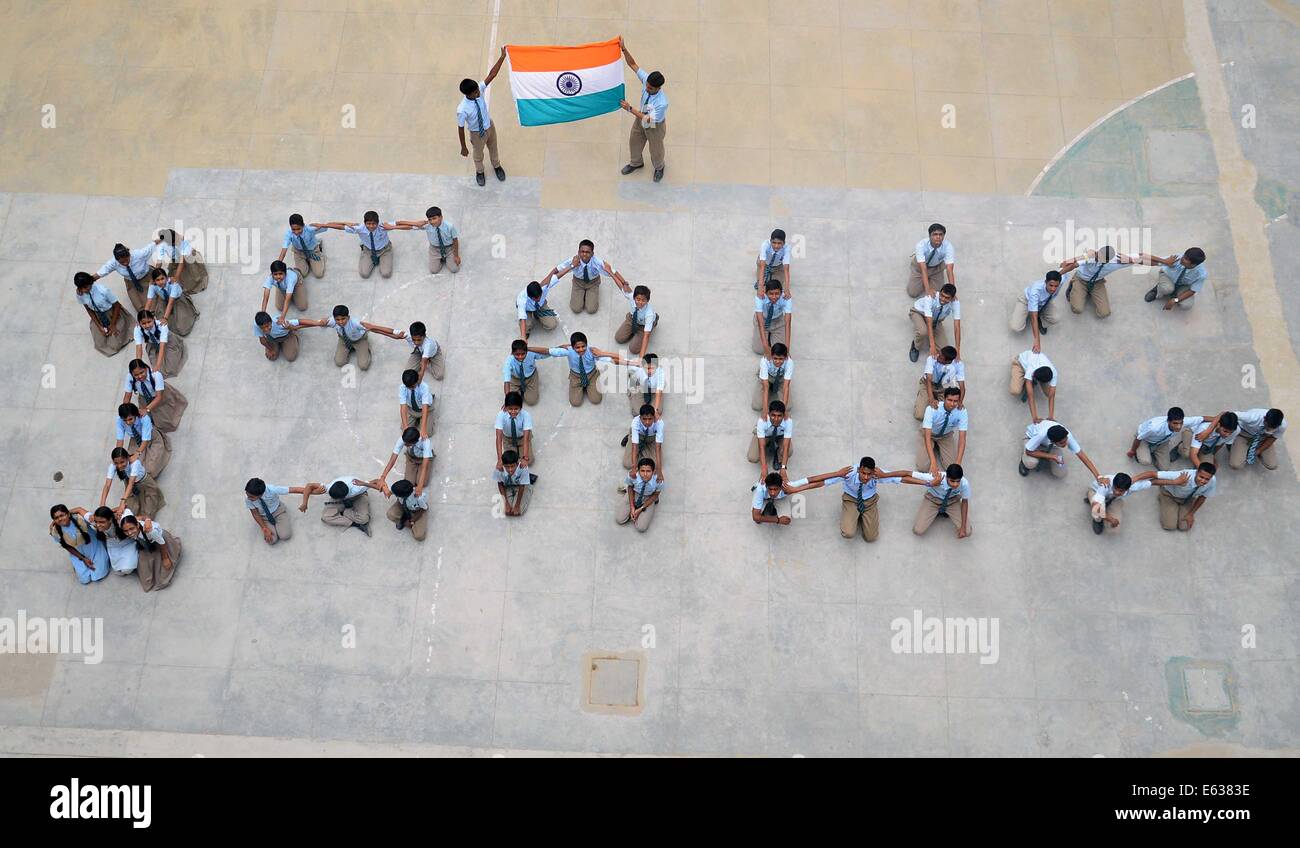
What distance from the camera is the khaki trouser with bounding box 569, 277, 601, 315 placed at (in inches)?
768

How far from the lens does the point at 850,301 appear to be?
19844mm

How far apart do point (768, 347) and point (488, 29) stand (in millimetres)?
9491

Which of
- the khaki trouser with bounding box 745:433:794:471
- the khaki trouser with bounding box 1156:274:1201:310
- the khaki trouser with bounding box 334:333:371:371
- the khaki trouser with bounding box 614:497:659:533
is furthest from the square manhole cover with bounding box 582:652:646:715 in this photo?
the khaki trouser with bounding box 1156:274:1201:310

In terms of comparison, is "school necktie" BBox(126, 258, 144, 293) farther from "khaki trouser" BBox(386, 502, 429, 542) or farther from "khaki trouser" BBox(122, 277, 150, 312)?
"khaki trouser" BBox(386, 502, 429, 542)

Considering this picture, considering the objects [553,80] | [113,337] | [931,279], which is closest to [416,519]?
[113,337]

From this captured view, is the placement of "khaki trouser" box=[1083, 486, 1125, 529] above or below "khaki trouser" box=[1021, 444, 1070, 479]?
below

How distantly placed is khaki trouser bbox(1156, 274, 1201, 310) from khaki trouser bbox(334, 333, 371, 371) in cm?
1384

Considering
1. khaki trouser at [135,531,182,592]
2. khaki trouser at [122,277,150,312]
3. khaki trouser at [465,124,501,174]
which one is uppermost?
khaki trouser at [465,124,501,174]

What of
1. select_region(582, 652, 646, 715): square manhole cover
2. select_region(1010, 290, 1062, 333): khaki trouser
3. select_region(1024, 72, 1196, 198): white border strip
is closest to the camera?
select_region(582, 652, 646, 715): square manhole cover

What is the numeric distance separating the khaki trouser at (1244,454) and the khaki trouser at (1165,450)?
0.69m

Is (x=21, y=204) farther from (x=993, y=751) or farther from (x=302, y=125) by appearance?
(x=993, y=751)

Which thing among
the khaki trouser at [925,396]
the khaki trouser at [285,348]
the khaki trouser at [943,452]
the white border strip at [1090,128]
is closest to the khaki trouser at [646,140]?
the khaki trouser at [925,396]

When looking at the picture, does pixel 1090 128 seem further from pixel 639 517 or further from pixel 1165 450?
pixel 639 517
